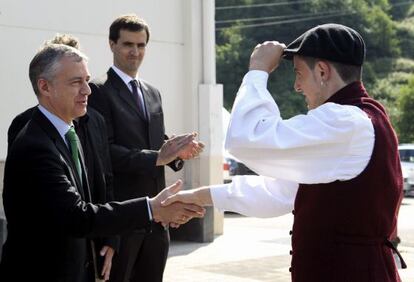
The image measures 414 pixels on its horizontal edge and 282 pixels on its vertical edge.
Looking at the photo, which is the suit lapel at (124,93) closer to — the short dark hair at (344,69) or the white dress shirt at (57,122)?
the white dress shirt at (57,122)

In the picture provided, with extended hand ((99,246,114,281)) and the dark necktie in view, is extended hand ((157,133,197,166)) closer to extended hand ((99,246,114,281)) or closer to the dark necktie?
the dark necktie

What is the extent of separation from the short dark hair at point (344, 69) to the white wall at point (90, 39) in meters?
6.32

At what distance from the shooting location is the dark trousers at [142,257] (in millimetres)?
4707

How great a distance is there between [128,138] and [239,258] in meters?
5.53

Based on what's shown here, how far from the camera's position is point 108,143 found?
472cm

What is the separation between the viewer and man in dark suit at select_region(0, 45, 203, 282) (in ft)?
11.0

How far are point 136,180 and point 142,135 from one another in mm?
271

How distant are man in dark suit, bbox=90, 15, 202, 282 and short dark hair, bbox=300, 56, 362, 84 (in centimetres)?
170

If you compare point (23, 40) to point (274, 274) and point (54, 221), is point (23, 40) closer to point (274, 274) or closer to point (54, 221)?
point (274, 274)

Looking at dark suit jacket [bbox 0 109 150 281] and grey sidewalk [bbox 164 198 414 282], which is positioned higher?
dark suit jacket [bbox 0 109 150 281]

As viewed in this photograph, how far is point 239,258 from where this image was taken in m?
10.2

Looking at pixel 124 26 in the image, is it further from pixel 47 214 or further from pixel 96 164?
pixel 47 214

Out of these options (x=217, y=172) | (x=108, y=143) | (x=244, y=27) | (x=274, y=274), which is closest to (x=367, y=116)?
(x=108, y=143)

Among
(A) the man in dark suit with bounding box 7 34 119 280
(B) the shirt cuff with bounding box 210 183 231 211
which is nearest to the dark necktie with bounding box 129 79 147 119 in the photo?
(A) the man in dark suit with bounding box 7 34 119 280
